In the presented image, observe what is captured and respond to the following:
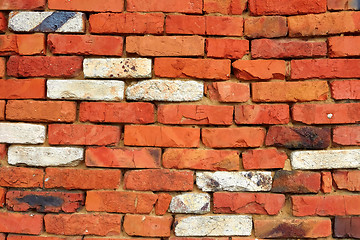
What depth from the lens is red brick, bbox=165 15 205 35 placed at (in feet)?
3.91

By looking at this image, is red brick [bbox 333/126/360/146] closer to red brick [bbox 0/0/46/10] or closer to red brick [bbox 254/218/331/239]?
red brick [bbox 254/218/331/239]

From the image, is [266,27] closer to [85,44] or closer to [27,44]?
[85,44]

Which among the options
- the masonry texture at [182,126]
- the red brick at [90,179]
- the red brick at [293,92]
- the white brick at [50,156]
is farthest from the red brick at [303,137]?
the white brick at [50,156]

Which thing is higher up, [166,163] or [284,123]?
[284,123]

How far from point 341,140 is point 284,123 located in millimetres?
210

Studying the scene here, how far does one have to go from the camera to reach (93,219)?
117 centimetres

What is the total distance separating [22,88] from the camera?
3.92 ft

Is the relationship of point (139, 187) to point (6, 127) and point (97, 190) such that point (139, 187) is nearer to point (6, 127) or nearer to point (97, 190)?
point (97, 190)

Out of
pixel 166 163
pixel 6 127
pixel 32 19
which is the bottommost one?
pixel 166 163

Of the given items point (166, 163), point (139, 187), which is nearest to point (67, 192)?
point (139, 187)

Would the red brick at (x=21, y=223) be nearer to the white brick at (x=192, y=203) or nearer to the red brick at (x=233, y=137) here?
the white brick at (x=192, y=203)

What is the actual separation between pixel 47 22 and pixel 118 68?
0.32m

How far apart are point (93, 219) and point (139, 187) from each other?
0.66 ft

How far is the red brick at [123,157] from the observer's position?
3.86ft
